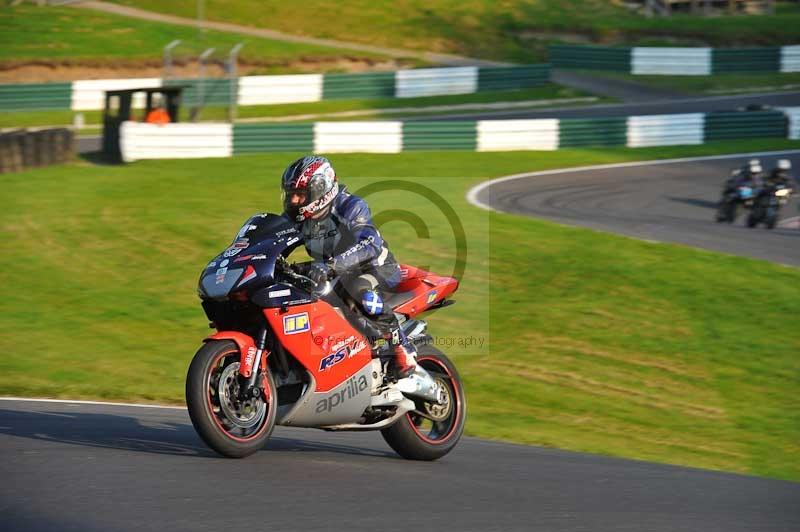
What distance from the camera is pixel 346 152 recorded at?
80.9 ft

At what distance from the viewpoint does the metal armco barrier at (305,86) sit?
32.0m

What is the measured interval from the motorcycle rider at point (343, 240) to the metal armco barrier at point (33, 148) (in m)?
15.5

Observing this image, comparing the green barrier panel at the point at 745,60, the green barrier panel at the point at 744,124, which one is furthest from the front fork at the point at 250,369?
the green barrier panel at the point at 745,60

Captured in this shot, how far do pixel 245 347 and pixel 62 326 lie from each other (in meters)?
6.86

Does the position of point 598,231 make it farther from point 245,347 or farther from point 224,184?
point 245,347

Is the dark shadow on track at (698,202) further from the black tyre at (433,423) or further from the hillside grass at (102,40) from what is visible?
the hillside grass at (102,40)

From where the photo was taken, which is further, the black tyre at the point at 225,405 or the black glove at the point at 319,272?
the black glove at the point at 319,272

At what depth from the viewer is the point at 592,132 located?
27.5m

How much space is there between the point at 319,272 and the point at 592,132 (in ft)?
70.7

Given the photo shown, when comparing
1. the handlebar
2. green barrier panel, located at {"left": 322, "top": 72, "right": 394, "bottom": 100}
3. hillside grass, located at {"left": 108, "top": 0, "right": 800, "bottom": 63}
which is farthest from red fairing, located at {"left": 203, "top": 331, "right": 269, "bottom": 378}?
hillside grass, located at {"left": 108, "top": 0, "right": 800, "bottom": 63}

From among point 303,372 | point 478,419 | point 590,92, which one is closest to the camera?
point 303,372

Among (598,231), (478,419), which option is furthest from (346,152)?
(478,419)

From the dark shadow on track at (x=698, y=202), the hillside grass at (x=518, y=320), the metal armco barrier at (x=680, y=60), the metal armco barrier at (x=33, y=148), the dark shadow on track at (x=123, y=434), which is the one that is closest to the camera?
the dark shadow on track at (x=123, y=434)

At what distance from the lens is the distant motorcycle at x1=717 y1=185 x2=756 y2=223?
19.9m
